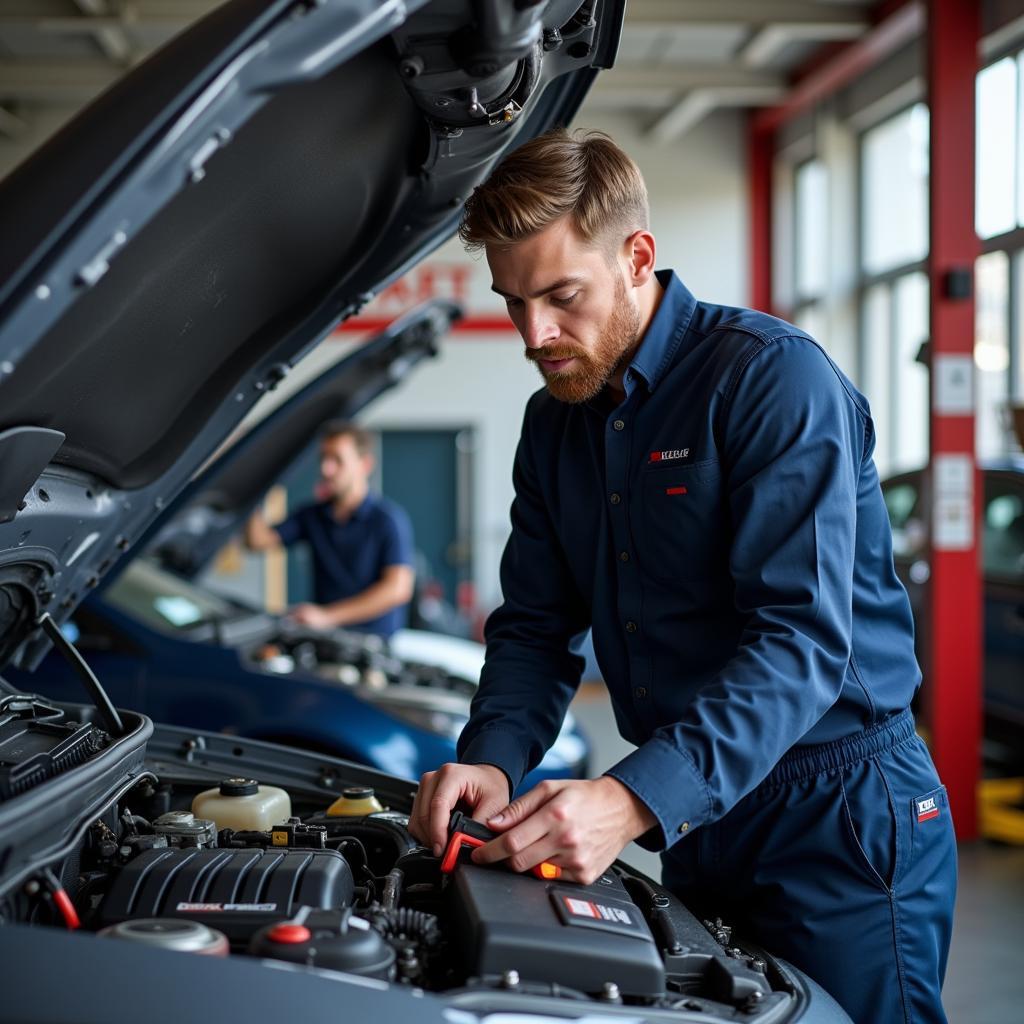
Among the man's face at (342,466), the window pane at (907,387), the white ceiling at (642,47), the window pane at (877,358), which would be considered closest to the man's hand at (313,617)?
the man's face at (342,466)

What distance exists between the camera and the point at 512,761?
166 centimetres

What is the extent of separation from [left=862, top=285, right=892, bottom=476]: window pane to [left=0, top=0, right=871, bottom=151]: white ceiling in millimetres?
1909

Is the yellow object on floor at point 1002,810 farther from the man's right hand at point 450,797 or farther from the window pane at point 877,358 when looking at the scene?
the window pane at point 877,358

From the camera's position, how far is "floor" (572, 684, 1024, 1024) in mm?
3236

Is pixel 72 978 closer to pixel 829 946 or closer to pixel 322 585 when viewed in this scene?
pixel 829 946

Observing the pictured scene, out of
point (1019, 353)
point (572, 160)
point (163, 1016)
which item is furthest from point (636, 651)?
point (1019, 353)

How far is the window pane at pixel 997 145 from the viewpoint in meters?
7.36

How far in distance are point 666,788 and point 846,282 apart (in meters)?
9.39

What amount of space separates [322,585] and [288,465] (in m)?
1.08

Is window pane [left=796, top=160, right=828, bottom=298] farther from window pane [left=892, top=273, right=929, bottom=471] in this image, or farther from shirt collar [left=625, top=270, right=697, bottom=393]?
shirt collar [left=625, top=270, right=697, bottom=393]

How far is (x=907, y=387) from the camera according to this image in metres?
9.78

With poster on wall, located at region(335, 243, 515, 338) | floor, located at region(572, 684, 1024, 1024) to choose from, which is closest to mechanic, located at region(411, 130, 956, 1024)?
floor, located at region(572, 684, 1024, 1024)

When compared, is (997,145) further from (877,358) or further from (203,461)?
(203,461)

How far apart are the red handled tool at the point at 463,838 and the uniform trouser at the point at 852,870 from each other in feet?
1.16
